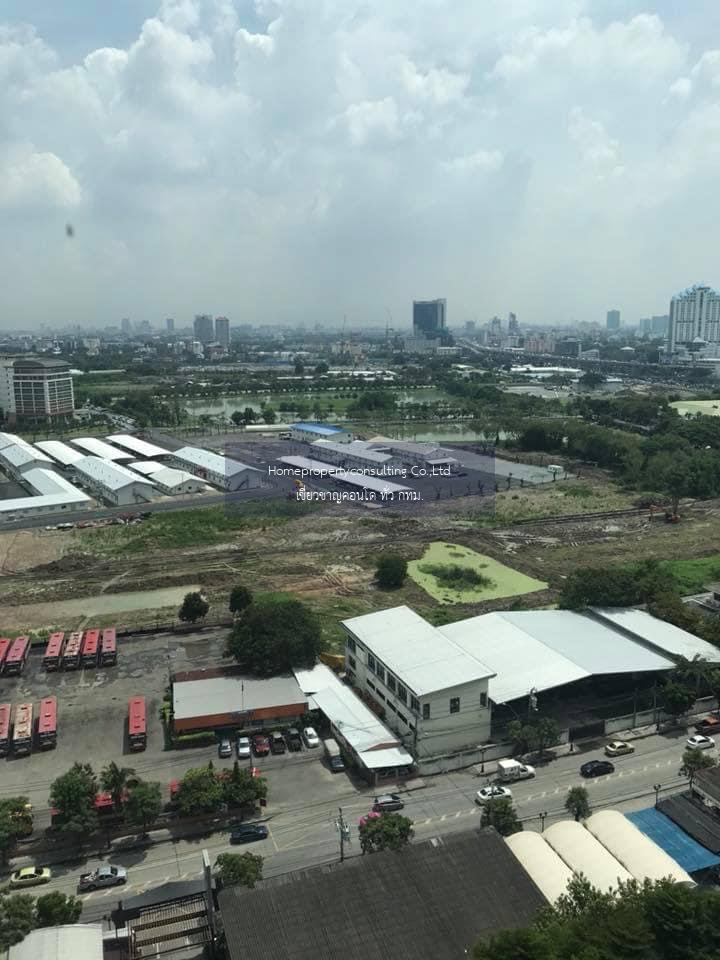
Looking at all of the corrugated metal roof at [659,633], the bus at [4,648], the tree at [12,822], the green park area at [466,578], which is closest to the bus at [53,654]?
the bus at [4,648]

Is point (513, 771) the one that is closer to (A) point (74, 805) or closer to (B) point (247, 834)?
(B) point (247, 834)

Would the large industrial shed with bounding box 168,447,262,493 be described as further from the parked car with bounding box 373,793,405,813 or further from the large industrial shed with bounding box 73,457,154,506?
the parked car with bounding box 373,793,405,813

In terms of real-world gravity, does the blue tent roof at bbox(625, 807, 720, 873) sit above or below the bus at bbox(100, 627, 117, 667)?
below

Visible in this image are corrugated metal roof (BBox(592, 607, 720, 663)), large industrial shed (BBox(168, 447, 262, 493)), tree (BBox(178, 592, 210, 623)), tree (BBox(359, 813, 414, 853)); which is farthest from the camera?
large industrial shed (BBox(168, 447, 262, 493))

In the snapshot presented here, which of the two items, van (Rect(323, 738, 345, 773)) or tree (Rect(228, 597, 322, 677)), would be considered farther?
tree (Rect(228, 597, 322, 677))

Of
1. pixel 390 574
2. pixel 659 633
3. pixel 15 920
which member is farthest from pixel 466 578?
pixel 15 920

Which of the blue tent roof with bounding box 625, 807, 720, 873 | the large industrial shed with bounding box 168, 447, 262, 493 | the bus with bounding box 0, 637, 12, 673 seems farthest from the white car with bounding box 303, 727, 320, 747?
the large industrial shed with bounding box 168, 447, 262, 493

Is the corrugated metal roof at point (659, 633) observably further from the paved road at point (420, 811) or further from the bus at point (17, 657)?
the bus at point (17, 657)

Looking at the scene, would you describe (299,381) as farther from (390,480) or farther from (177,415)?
(390,480)
